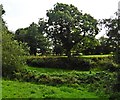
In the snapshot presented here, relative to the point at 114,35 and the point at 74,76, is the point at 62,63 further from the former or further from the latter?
the point at 114,35

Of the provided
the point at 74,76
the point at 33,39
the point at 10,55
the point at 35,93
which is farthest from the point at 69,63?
the point at 35,93

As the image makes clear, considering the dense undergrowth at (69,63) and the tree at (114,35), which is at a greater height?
the tree at (114,35)

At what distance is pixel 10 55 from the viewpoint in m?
39.9

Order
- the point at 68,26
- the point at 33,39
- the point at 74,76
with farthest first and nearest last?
1. the point at 33,39
2. the point at 68,26
3. the point at 74,76

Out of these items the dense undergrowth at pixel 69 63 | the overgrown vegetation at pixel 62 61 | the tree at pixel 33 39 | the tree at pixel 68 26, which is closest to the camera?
the overgrown vegetation at pixel 62 61

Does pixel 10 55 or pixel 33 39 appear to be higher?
pixel 33 39

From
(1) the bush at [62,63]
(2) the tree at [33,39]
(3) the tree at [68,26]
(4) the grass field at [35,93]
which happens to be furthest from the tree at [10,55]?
(2) the tree at [33,39]

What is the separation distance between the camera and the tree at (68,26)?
208ft

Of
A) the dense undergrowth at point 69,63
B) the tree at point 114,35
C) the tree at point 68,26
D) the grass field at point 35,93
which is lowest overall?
the grass field at point 35,93

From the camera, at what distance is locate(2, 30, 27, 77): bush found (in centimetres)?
3934

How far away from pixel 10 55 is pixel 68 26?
25.7m

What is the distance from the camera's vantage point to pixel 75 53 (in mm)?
67500

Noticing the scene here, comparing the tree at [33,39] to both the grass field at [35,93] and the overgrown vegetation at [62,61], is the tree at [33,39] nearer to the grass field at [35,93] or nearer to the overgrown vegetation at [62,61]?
the overgrown vegetation at [62,61]

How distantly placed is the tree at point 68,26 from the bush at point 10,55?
22108 mm
